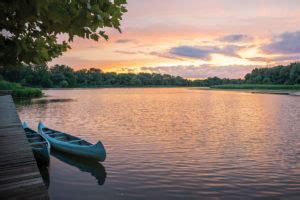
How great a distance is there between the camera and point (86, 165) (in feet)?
62.5

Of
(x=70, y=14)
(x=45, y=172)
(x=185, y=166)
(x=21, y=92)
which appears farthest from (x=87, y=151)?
(x=21, y=92)

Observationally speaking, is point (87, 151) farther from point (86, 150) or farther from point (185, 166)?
point (185, 166)

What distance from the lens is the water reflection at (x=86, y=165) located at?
17125mm

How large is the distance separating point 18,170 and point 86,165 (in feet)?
33.7

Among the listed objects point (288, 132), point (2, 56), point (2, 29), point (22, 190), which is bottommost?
point (288, 132)

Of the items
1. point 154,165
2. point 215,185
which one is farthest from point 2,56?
point 154,165

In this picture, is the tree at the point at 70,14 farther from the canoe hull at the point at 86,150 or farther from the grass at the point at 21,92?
the grass at the point at 21,92

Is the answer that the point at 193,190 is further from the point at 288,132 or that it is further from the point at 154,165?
the point at 288,132

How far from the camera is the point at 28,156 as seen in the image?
33.5 feet

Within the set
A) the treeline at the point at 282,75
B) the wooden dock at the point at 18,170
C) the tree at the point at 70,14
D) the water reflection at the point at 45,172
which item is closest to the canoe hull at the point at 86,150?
the water reflection at the point at 45,172

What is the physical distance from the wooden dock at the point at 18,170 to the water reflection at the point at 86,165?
4637 millimetres

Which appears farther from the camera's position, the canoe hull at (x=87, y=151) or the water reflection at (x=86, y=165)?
the canoe hull at (x=87, y=151)

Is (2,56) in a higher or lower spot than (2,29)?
lower

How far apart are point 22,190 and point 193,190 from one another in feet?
28.3
